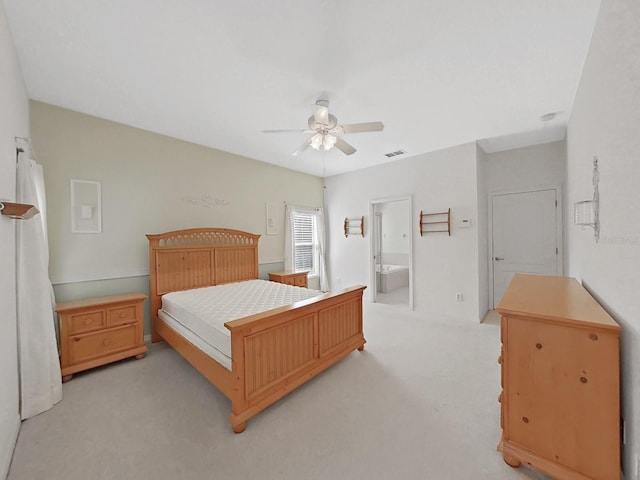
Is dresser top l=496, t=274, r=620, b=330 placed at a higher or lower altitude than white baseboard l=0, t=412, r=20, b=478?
higher

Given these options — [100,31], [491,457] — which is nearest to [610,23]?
[491,457]

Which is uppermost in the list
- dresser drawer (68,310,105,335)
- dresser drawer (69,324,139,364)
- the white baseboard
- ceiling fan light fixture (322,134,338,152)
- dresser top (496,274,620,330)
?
ceiling fan light fixture (322,134,338,152)

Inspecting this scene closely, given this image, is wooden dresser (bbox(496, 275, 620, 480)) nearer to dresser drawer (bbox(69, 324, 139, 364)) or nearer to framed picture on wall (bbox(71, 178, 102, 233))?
dresser drawer (bbox(69, 324, 139, 364))

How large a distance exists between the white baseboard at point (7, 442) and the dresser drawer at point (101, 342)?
0.75 meters

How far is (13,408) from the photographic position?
5.57 ft

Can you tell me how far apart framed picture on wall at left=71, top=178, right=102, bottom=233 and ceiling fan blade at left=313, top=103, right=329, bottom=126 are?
263cm

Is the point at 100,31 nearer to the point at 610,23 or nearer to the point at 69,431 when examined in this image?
the point at 69,431

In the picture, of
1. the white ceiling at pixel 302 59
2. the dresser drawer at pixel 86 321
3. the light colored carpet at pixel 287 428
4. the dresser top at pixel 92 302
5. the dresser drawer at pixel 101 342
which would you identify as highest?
the white ceiling at pixel 302 59

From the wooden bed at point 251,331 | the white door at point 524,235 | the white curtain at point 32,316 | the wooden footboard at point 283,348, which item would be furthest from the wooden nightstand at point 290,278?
the white door at point 524,235

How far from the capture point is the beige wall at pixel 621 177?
1.11m

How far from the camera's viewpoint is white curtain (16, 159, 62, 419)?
192 cm

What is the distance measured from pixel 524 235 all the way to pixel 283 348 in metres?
4.26

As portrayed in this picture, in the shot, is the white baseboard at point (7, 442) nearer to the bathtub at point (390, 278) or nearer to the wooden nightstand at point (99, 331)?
the wooden nightstand at point (99, 331)

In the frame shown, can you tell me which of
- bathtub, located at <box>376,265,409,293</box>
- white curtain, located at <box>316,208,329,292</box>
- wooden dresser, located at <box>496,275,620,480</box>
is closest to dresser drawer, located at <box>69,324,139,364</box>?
wooden dresser, located at <box>496,275,620,480</box>
